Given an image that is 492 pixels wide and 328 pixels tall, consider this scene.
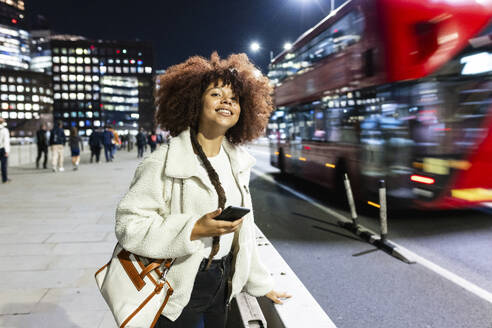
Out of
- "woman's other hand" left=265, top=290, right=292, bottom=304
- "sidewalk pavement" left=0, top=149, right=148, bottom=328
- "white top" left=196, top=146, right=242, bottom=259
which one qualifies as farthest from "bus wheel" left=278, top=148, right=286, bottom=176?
"white top" left=196, top=146, right=242, bottom=259

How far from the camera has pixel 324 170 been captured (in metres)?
9.31

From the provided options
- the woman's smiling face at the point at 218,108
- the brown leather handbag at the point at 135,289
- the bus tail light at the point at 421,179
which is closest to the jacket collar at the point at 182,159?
the woman's smiling face at the point at 218,108

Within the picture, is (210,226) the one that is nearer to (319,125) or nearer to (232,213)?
(232,213)

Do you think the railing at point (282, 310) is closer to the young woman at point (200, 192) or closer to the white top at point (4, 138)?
the young woman at point (200, 192)

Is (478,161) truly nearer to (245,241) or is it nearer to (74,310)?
(245,241)

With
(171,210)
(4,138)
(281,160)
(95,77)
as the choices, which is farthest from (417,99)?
(95,77)

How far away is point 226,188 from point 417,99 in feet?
16.8

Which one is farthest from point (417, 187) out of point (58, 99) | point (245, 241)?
point (58, 99)

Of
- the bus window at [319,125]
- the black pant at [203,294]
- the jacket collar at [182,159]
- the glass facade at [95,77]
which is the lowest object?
the black pant at [203,294]

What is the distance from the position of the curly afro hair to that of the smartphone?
574 mm

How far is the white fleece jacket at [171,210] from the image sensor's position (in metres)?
1.44

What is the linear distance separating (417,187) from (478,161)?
3.00ft

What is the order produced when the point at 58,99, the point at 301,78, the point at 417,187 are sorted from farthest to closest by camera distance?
1. the point at 58,99
2. the point at 301,78
3. the point at 417,187

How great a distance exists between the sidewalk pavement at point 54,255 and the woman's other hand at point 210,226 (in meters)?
2.01
